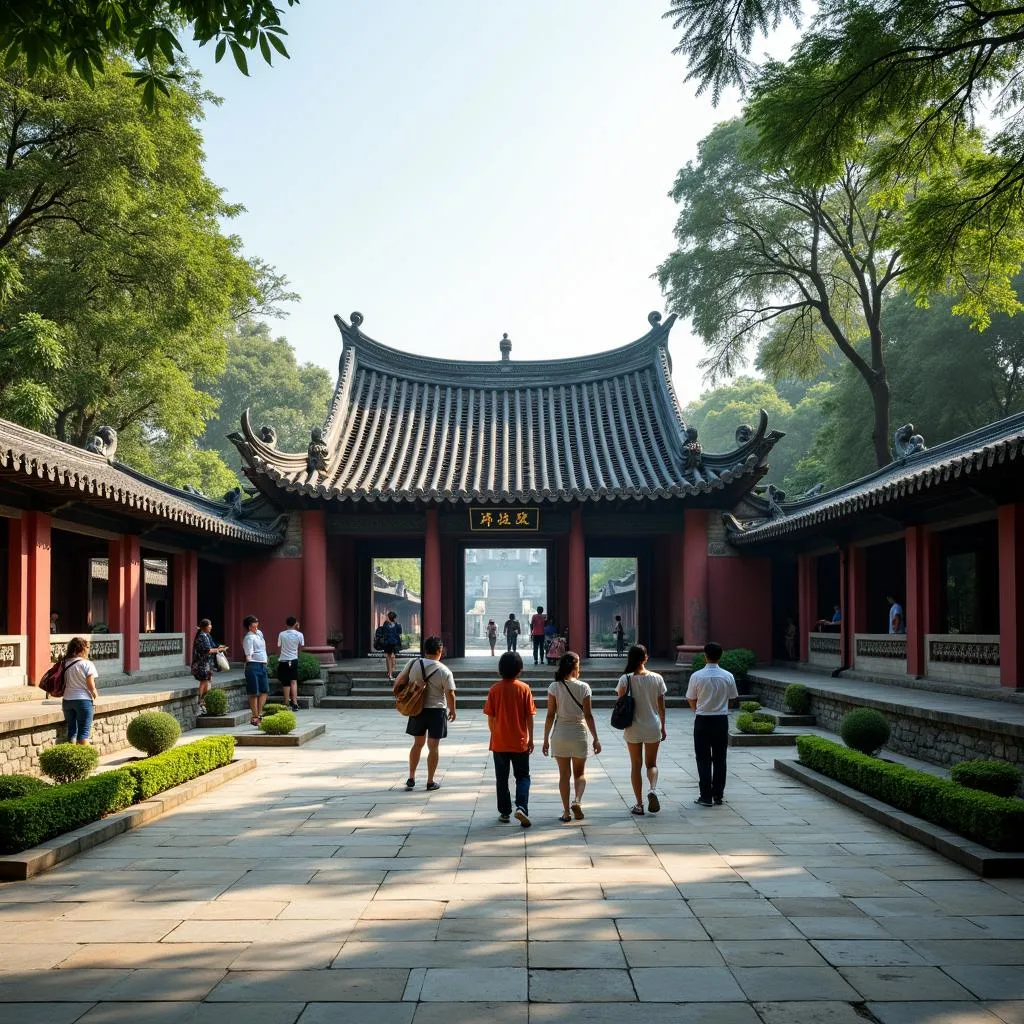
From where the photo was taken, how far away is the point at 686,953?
472cm

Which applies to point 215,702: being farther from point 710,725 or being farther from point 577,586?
point 710,725

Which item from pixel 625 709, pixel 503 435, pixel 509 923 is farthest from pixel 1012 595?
pixel 503 435

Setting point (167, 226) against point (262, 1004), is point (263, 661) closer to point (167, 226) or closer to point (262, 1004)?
point (167, 226)

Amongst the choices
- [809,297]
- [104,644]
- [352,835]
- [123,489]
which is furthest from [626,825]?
[809,297]

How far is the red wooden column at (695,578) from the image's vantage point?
19.2 m

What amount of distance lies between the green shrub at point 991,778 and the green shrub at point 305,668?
1245 cm

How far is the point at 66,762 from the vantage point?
26.3ft

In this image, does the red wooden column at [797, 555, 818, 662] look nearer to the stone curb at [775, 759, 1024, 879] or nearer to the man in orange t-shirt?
the stone curb at [775, 759, 1024, 879]

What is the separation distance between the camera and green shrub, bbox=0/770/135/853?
6379 millimetres

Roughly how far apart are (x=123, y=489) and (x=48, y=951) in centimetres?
794

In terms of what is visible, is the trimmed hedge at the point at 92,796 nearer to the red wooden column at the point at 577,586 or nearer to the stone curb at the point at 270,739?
the stone curb at the point at 270,739

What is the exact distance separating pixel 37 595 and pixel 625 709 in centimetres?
736

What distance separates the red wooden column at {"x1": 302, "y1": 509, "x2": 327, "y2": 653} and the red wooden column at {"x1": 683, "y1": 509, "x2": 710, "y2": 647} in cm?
707

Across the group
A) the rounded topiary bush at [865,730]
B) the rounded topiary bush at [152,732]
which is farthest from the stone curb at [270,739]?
the rounded topiary bush at [865,730]
